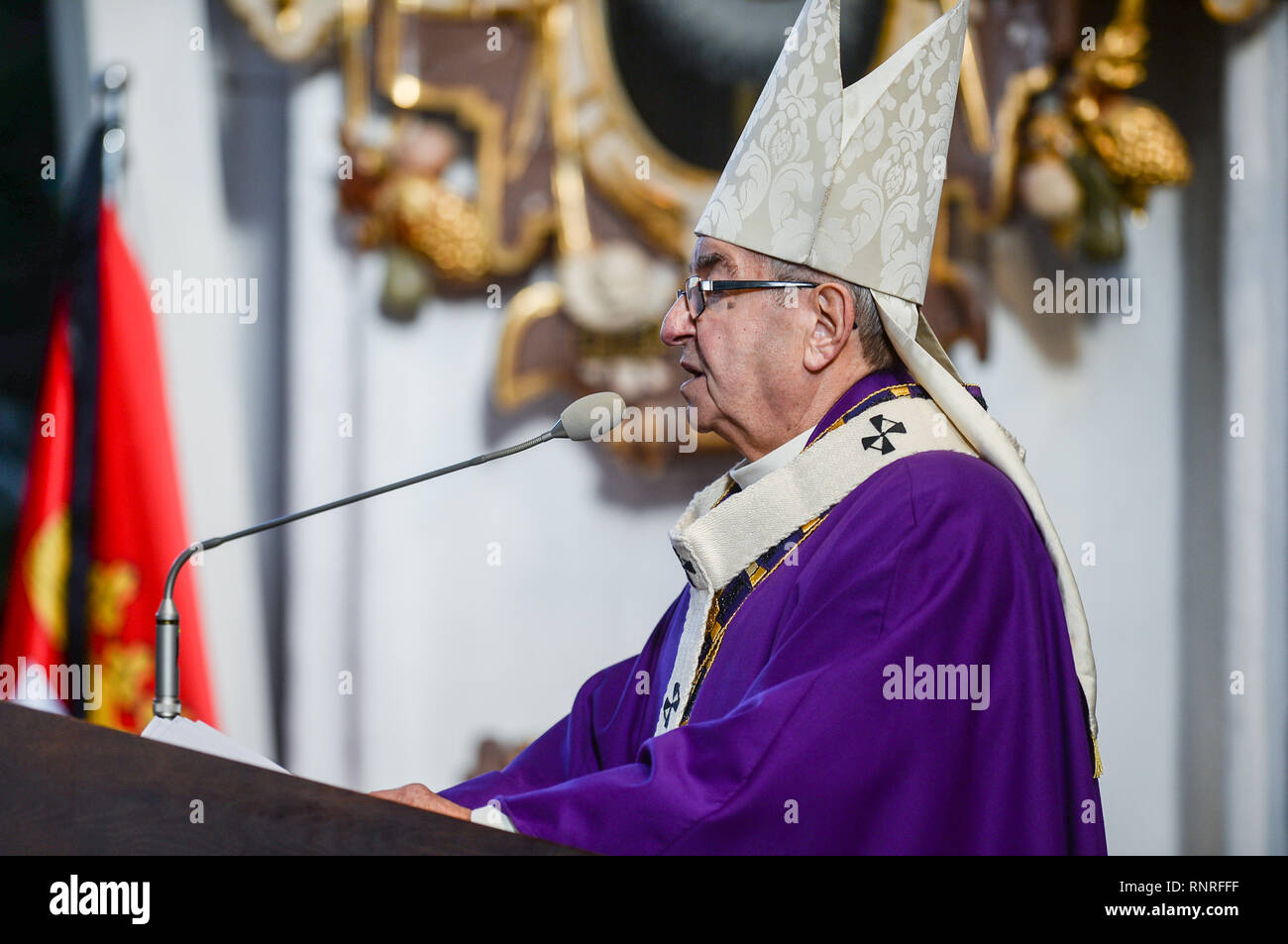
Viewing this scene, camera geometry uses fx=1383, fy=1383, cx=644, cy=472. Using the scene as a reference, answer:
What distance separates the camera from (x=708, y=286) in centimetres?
234

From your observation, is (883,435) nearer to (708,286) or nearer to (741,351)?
(741,351)

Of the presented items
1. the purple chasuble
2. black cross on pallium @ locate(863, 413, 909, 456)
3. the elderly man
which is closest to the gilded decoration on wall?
the elderly man

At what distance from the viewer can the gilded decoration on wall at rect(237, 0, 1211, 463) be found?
15.1ft

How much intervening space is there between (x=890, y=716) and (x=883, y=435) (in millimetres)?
525

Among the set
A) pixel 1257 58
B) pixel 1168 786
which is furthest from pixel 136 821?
pixel 1257 58

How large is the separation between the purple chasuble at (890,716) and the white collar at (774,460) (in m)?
0.21

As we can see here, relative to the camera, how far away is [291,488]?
15.2ft

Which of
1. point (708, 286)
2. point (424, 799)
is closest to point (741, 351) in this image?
point (708, 286)

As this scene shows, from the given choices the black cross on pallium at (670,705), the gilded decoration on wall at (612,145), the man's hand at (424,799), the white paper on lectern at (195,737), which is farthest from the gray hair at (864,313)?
the gilded decoration on wall at (612,145)

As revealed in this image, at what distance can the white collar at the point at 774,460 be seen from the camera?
7.52ft

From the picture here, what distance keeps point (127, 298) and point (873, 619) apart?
343cm

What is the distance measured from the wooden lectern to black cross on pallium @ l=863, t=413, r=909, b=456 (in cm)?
95

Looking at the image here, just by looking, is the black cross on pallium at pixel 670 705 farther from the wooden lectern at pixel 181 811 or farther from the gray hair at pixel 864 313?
the wooden lectern at pixel 181 811
